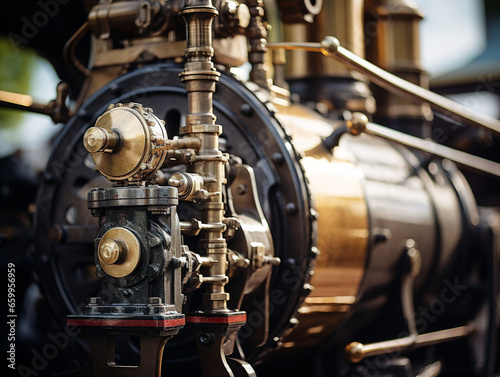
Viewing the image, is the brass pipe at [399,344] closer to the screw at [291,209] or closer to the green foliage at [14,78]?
the screw at [291,209]

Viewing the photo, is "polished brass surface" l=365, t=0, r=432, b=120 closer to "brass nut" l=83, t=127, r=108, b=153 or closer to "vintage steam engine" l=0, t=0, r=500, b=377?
"vintage steam engine" l=0, t=0, r=500, b=377

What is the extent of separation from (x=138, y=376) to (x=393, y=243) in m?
1.59

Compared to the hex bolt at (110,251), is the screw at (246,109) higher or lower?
higher

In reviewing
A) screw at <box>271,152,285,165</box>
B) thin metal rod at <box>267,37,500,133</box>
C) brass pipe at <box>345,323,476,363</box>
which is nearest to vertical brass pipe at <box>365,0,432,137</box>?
thin metal rod at <box>267,37,500,133</box>

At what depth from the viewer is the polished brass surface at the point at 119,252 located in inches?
78.2

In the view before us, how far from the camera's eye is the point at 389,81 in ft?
10.5

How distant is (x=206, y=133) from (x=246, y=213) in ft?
1.26

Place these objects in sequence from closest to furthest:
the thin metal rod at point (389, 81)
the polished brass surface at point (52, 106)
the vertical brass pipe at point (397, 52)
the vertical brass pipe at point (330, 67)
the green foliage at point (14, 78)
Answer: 1. the thin metal rod at point (389, 81)
2. the polished brass surface at point (52, 106)
3. the vertical brass pipe at point (330, 67)
4. the vertical brass pipe at point (397, 52)
5. the green foliage at point (14, 78)

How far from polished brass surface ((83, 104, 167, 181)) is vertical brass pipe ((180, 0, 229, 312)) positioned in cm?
20

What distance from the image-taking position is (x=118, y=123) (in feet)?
6.77

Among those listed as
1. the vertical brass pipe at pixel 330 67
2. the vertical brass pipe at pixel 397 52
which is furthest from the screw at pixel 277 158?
the vertical brass pipe at pixel 397 52

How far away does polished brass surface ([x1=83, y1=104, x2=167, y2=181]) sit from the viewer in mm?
2020

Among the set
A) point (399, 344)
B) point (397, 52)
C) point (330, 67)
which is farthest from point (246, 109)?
point (397, 52)

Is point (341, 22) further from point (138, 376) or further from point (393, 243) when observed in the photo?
point (138, 376)
